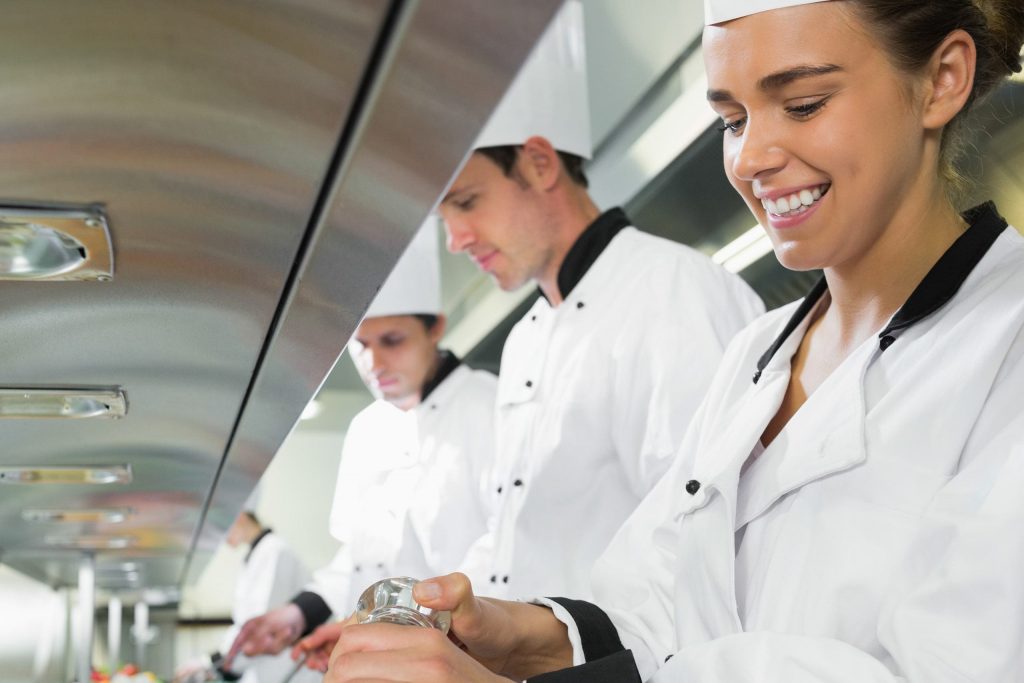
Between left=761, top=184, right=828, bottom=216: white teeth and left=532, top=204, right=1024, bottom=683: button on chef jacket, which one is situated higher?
left=761, top=184, right=828, bottom=216: white teeth

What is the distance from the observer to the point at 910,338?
100cm

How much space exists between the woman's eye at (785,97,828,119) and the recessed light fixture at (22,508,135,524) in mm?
1210

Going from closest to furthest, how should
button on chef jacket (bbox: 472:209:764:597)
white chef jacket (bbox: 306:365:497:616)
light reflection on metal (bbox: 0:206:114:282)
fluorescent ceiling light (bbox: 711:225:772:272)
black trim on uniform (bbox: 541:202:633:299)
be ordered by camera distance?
light reflection on metal (bbox: 0:206:114:282)
button on chef jacket (bbox: 472:209:764:597)
black trim on uniform (bbox: 541:202:633:299)
fluorescent ceiling light (bbox: 711:225:772:272)
white chef jacket (bbox: 306:365:497:616)

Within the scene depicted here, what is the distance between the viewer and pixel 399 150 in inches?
20.9

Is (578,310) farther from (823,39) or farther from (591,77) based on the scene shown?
(591,77)

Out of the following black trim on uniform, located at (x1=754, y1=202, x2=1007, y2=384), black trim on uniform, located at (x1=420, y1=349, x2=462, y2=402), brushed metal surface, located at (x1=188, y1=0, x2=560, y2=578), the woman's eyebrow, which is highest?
black trim on uniform, located at (x1=420, y1=349, x2=462, y2=402)

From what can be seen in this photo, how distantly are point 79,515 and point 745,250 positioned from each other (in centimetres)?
143

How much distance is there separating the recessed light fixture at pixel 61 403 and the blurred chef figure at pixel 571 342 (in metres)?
0.80

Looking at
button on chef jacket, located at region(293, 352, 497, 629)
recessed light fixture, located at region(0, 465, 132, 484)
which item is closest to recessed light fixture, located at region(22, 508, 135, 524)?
recessed light fixture, located at region(0, 465, 132, 484)

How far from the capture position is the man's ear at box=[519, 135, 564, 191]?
1989 millimetres

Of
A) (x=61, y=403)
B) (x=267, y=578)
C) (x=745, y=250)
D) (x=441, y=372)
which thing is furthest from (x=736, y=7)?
(x=267, y=578)

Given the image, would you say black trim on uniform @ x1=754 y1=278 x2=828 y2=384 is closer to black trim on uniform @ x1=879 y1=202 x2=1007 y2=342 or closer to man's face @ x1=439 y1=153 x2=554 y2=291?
black trim on uniform @ x1=879 y1=202 x2=1007 y2=342

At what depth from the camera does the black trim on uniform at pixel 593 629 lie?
109 centimetres

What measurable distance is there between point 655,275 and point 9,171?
4.31 feet
